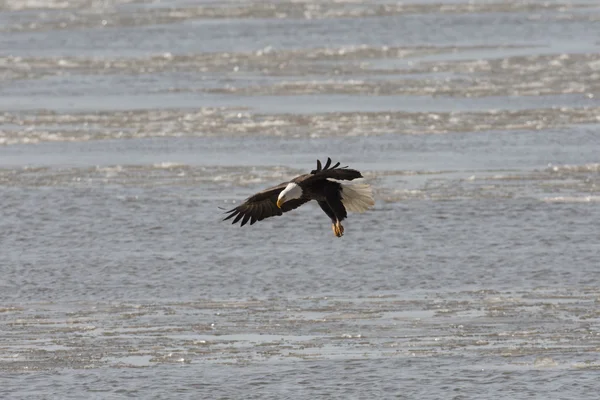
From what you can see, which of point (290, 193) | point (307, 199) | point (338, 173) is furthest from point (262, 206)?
point (338, 173)

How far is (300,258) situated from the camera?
11.0m

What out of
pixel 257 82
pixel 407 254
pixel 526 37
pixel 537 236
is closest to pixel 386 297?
pixel 407 254

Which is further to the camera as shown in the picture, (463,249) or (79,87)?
(79,87)

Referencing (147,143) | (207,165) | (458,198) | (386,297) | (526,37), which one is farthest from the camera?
(526,37)

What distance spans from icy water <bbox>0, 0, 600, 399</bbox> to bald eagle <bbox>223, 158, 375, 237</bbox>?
34.2 inches

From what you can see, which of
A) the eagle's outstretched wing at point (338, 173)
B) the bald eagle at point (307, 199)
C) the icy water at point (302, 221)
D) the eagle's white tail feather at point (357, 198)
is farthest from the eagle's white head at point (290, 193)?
the icy water at point (302, 221)

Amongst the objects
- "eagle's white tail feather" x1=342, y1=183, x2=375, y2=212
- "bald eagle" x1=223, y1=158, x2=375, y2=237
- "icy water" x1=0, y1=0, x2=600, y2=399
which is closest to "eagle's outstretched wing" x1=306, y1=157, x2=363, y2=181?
"bald eagle" x1=223, y1=158, x2=375, y2=237

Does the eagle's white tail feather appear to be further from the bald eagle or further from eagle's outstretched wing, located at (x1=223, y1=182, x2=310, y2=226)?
eagle's outstretched wing, located at (x1=223, y1=182, x2=310, y2=226)

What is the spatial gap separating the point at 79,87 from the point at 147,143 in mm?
4036

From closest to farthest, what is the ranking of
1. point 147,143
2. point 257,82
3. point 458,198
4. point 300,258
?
point 300,258 < point 458,198 < point 147,143 < point 257,82

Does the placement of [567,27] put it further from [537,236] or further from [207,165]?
[537,236]

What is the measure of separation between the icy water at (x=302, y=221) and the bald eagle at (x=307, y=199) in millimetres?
869

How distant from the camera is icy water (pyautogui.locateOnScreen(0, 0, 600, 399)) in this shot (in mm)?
8391

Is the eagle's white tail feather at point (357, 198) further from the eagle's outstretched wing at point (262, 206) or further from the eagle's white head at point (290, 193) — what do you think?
the eagle's white head at point (290, 193)
